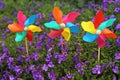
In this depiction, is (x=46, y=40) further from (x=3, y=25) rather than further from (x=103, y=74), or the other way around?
(x=3, y=25)

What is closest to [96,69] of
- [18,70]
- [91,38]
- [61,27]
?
[91,38]

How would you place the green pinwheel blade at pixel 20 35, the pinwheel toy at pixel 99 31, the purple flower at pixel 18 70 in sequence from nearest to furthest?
1. the pinwheel toy at pixel 99 31
2. the green pinwheel blade at pixel 20 35
3. the purple flower at pixel 18 70

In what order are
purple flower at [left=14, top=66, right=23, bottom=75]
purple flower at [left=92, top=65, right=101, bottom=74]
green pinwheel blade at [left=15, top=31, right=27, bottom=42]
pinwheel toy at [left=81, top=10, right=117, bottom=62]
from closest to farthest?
pinwheel toy at [left=81, top=10, right=117, bottom=62] → purple flower at [left=92, top=65, right=101, bottom=74] → green pinwheel blade at [left=15, top=31, right=27, bottom=42] → purple flower at [left=14, top=66, right=23, bottom=75]

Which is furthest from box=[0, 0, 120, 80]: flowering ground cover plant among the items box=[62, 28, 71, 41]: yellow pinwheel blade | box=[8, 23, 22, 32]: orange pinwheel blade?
box=[8, 23, 22, 32]: orange pinwheel blade

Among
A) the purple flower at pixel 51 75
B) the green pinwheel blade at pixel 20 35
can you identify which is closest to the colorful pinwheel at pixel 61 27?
A: the green pinwheel blade at pixel 20 35

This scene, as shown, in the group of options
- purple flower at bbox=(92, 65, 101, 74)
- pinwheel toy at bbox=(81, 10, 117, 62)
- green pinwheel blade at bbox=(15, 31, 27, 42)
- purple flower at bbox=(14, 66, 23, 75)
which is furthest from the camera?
purple flower at bbox=(14, 66, 23, 75)

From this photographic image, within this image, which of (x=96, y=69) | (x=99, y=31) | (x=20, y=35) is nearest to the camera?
(x=99, y=31)

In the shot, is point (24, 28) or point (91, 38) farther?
point (24, 28)

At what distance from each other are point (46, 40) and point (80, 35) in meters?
0.45

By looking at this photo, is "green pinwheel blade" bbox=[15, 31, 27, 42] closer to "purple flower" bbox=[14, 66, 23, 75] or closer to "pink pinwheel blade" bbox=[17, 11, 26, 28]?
"pink pinwheel blade" bbox=[17, 11, 26, 28]

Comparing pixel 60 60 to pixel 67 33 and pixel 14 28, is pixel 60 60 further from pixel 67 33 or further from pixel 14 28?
pixel 14 28

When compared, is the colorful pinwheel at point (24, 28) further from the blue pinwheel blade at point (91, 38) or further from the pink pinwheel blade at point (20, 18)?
the blue pinwheel blade at point (91, 38)

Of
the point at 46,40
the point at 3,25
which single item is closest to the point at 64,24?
the point at 46,40

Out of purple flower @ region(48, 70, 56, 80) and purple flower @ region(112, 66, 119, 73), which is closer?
purple flower @ region(112, 66, 119, 73)
